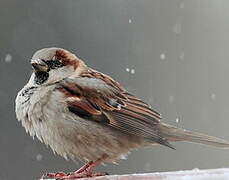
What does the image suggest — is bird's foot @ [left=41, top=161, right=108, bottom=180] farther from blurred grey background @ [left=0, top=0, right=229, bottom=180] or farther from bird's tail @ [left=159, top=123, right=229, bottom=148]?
blurred grey background @ [left=0, top=0, right=229, bottom=180]

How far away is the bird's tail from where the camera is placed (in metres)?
4.43

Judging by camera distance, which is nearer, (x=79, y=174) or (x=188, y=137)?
(x=79, y=174)

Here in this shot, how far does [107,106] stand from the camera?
15.1 feet

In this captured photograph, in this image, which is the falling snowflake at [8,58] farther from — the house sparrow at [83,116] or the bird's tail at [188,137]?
the bird's tail at [188,137]

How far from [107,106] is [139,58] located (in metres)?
5.00

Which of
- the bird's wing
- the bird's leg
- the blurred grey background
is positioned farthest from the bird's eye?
the blurred grey background

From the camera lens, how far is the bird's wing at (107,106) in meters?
4.47

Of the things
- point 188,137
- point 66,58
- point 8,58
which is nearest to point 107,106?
point 66,58

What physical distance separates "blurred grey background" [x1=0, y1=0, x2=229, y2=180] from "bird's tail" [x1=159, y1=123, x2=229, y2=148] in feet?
9.29

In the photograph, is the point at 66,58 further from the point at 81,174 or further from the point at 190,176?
the point at 190,176

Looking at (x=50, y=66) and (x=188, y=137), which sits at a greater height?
(x=50, y=66)

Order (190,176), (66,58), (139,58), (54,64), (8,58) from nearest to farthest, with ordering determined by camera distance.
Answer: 1. (190,176)
2. (54,64)
3. (66,58)
4. (8,58)
5. (139,58)

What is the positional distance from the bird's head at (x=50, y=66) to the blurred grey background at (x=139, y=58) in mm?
2761

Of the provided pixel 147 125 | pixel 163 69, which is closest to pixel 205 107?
pixel 163 69
